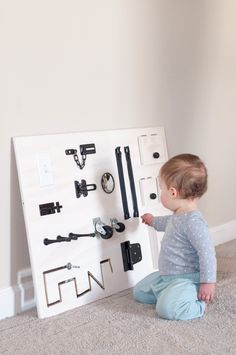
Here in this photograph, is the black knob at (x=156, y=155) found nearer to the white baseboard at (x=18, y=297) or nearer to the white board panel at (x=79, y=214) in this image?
the white board panel at (x=79, y=214)

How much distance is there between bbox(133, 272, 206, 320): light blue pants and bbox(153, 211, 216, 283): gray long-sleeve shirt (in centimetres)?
3

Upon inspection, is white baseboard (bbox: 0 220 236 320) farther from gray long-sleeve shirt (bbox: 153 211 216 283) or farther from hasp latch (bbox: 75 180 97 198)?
gray long-sleeve shirt (bbox: 153 211 216 283)

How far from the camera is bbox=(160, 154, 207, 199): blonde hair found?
4.27 ft

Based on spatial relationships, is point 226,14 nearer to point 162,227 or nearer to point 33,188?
point 162,227

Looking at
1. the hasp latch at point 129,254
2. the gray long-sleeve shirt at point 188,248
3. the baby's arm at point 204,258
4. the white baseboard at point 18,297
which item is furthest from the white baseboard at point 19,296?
the baby's arm at point 204,258

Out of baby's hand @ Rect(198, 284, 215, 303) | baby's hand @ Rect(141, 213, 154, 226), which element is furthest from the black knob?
baby's hand @ Rect(198, 284, 215, 303)

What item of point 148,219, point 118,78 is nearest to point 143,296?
point 148,219

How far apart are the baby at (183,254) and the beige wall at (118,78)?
1.28ft

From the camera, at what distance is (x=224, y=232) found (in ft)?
6.65

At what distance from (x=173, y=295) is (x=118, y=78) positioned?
2.66 feet

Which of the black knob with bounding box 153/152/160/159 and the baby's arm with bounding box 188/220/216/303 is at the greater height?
the black knob with bounding box 153/152/160/159

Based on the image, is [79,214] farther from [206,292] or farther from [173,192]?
[206,292]

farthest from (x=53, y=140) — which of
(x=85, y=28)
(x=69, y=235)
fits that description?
(x=85, y=28)

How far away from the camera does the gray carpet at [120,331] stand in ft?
3.52
